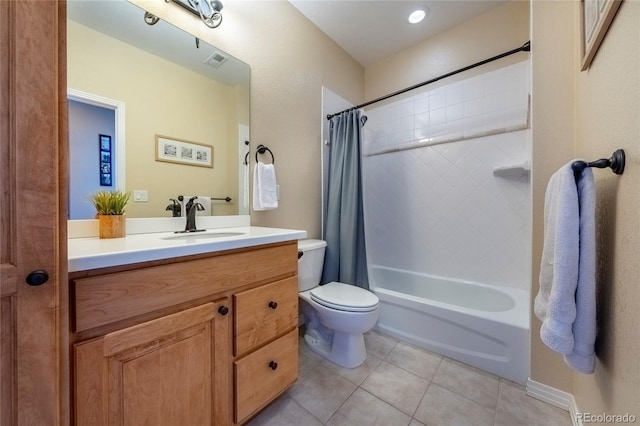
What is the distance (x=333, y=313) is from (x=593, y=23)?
5.26ft

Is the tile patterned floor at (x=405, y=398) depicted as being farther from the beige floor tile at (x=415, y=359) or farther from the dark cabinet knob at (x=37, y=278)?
the dark cabinet knob at (x=37, y=278)

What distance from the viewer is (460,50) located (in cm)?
192

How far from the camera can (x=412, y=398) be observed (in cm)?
118

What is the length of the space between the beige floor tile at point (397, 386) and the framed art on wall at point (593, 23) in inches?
63.0

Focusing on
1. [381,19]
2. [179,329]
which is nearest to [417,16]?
[381,19]

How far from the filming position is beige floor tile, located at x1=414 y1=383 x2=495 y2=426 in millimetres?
1045

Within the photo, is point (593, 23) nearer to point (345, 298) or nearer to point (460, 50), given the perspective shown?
point (460, 50)

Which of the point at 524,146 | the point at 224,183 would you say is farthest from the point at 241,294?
the point at 524,146

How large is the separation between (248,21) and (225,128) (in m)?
0.72

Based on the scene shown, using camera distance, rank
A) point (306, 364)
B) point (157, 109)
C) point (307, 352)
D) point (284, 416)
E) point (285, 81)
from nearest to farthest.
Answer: point (284, 416)
point (157, 109)
point (306, 364)
point (307, 352)
point (285, 81)

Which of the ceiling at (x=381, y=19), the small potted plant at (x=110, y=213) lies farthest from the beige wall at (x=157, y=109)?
the ceiling at (x=381, y=19)

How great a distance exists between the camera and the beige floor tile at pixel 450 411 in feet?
3.43

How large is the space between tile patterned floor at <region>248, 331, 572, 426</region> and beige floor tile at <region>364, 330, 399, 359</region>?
6 centimetres

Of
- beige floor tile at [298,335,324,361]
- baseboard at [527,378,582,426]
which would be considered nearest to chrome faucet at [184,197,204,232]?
beige floor tile at [298,335,324,361]
